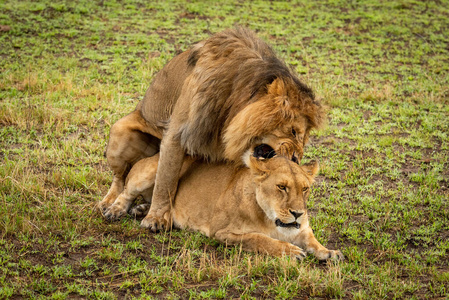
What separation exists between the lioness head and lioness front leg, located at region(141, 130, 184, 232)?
0.94 m

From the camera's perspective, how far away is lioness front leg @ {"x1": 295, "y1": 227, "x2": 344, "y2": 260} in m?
4.24

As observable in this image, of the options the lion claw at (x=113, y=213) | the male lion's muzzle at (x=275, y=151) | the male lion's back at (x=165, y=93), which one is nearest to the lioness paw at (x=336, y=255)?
the male lion's muzzle at (x=275, y=151)

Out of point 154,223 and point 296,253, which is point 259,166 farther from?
point 154,223

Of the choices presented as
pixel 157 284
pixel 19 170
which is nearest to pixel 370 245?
pixel 157 284

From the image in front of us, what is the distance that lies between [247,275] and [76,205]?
1968 millimetres

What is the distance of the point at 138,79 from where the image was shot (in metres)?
8.98

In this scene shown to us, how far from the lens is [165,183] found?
503 centimetres

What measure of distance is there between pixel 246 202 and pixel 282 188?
511mm

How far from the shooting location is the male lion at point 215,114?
397cm

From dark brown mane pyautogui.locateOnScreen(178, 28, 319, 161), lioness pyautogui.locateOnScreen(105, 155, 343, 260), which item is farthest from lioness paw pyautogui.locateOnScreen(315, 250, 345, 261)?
dark brown mane pyautogui.locateOnScreen(178, 28, 319, 161)

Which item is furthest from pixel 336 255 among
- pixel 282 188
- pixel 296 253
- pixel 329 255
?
pixel 282 188

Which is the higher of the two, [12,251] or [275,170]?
[275,170]

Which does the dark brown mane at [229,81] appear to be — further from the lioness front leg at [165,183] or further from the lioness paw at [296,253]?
the lioness paw at [296,253]

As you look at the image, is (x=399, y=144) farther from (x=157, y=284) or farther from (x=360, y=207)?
(x=157, y=284)
